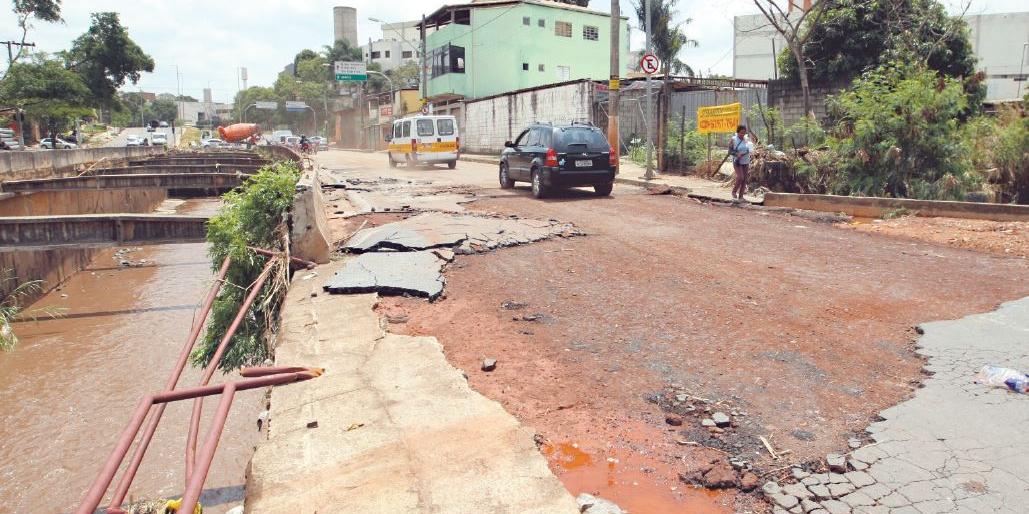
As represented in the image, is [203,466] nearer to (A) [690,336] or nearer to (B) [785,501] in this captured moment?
(B) [785,501]

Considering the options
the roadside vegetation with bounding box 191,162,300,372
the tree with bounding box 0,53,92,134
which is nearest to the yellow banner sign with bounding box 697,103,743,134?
the roadside vegetation with bounding box 191,162,300,372

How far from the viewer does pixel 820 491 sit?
9.36 ft

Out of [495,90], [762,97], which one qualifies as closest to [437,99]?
[495,90]

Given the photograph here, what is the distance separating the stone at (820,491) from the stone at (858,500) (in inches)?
2.4

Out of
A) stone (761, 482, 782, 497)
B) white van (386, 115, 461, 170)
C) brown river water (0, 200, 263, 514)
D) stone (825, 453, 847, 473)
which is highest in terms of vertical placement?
white van (386, 115, 461, 170)

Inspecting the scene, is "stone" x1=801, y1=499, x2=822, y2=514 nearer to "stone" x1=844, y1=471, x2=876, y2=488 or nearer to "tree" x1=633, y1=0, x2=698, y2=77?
"stone" x1=844, y1=471, x2=876, y2=488

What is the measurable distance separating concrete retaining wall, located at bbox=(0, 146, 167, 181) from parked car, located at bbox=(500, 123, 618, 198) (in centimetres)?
1328

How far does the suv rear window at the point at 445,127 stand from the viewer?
80.7ft

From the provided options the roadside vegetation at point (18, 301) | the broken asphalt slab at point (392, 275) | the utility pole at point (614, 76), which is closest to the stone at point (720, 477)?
the broken asphalt slab at point (392, 275)

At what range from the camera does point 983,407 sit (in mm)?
3564

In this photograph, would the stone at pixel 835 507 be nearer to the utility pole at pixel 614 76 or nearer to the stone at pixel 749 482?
the stone at pixel 749 482

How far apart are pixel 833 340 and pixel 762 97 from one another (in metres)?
18.7

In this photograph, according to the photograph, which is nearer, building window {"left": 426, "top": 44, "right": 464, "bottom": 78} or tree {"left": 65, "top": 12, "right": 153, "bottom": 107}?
tree {"left": 65, "top": 12, "right": 153, "bottom": 107}

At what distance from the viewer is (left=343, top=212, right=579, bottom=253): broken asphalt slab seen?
803 centimetres
